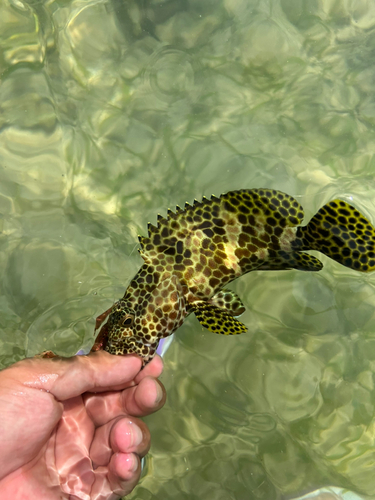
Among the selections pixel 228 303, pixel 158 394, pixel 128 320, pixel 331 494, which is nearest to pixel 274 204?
pixel 228 303

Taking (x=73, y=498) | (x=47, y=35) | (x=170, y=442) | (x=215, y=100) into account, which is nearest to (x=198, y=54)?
(x=215, y=100)

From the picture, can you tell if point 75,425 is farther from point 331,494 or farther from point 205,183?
point 205,183

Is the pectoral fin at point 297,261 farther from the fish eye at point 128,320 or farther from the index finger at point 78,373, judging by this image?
the index finger at point 78,373

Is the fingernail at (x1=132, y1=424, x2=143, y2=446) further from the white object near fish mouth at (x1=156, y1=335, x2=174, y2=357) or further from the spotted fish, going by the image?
the white object near fish mouth at (x1=156, y1=335, x2=174, y2=357)

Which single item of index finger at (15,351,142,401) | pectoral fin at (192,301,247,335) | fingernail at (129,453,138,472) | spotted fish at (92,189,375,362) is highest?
spotted fish at (92,189,375,362)

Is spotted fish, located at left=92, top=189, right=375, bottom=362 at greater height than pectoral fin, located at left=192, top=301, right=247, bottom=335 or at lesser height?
greater

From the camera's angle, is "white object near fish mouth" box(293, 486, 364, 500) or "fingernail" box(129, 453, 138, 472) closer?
"fingernail" box(129, 453, 138, 472)

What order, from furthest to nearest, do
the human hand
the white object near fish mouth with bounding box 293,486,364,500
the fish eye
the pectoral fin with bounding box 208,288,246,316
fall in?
the white object near fish mouth with bounding box 293,486,364,500
the pectoral fin with bounding box 208,288,246,316
the fish eye
the human hand

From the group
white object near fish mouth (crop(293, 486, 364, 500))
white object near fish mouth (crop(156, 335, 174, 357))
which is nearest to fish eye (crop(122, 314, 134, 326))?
white object near fish mouth (crop(156, 335, 174, 357))
